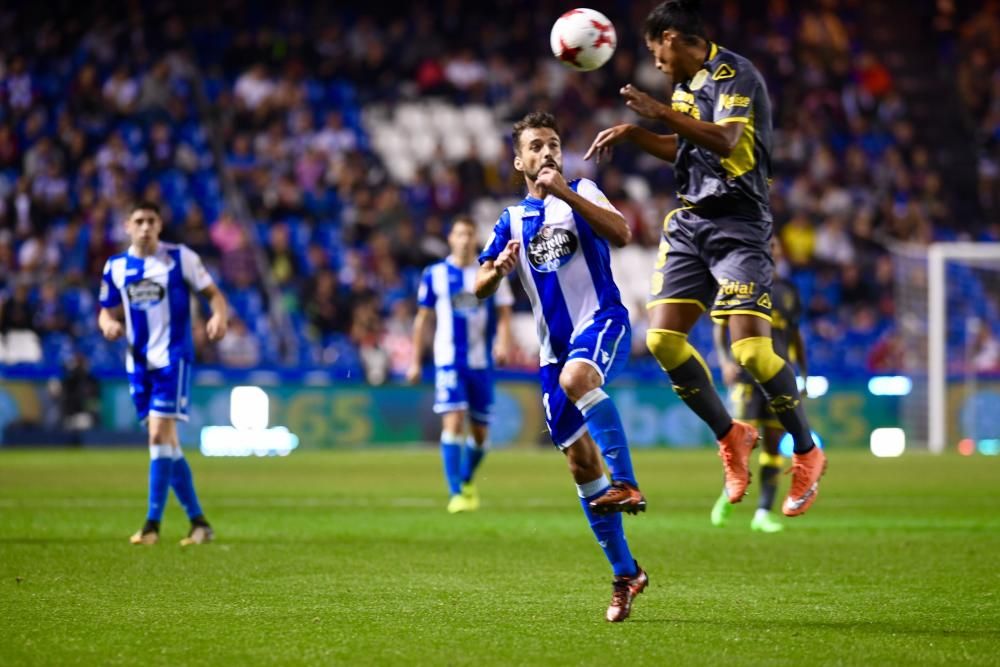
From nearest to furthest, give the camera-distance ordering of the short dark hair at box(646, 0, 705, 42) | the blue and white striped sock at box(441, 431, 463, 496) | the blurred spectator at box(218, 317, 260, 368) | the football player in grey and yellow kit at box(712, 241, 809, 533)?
1. the short dark hair at box(646, 0, 705, 42)
2. the football player in grey and yellow kit at box(712, 241, 809, 533)
3. the blue and white striped sock at box(441, 431, 463, 496)
4. the blurred spectator at box(218, 317, 260, 368)

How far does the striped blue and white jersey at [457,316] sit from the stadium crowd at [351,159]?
381 inches

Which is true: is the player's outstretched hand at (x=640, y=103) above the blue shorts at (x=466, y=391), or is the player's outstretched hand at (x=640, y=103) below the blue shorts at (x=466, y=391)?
above

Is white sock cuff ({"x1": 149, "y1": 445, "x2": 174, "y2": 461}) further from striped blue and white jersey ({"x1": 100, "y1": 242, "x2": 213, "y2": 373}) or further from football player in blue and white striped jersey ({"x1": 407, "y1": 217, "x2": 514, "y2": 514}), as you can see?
football player in blue and white striped jersey ({"x1": 407, "y1": 217, "x2": 514, "y2": 514})

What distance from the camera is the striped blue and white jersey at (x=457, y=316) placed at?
1457 cm

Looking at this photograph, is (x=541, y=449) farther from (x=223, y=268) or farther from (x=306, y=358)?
(x=223, y=268)

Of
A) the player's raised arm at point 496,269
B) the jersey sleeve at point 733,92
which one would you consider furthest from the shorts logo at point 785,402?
the player's raised arm at point 496,269

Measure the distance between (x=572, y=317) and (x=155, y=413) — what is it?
4.55 meters

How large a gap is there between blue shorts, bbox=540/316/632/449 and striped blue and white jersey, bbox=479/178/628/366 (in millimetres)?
74

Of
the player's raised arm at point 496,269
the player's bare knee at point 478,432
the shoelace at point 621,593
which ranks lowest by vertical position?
the shoelace at point 621,593

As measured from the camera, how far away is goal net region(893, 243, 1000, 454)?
81.5 ft

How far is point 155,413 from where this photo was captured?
1085cm

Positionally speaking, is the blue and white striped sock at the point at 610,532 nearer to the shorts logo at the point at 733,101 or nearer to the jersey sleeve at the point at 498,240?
the jersey sleeve at the point at 498,240

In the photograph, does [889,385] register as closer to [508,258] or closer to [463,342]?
[463,342]

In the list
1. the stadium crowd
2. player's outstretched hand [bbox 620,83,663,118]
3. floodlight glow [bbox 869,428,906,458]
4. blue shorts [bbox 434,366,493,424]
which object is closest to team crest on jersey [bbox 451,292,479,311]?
blue shorts [bbox 434,366,493,424]
